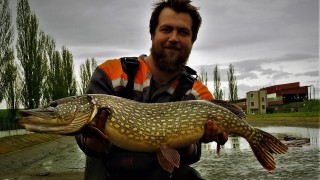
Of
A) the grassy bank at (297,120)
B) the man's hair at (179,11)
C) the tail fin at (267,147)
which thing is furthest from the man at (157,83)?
the grassy bank at (297,120)

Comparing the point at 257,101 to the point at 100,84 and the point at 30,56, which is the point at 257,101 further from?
the point at 100,84

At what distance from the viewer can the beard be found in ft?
15.8

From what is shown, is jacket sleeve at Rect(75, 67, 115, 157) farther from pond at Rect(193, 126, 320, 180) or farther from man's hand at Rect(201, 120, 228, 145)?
pond at Rect(193, 126, 320, 180)

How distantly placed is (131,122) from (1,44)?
72.0 feet

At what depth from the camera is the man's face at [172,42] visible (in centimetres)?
482

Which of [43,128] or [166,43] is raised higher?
[166,43]

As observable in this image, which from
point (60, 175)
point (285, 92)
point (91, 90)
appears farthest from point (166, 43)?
point (285, 92)

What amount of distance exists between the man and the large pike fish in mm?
221

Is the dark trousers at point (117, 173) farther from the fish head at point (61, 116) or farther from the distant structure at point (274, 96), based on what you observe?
the distant structure at point (274, 96)

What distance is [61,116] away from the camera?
3.69m

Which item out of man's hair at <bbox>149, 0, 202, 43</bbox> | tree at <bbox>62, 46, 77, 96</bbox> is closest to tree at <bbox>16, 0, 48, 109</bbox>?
tree at <bbox>62, 46, 77, 96</bbox>

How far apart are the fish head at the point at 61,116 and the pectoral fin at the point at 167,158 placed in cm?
90

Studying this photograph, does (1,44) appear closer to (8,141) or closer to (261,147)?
(8,141)

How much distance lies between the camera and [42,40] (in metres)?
31.7
